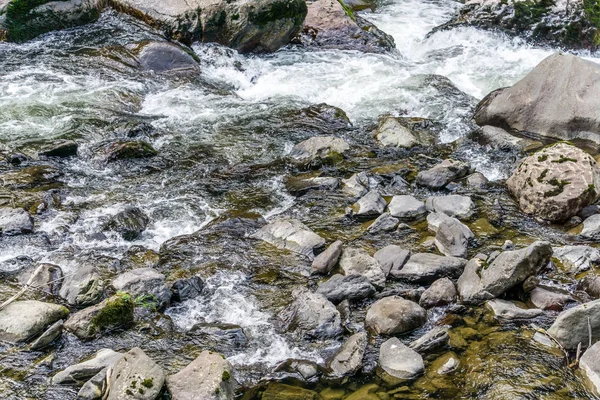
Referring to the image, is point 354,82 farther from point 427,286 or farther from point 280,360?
point 280,360

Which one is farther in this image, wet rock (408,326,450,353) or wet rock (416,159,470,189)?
wet rock (416,159,470,189)

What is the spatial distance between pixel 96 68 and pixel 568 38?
35.0ft

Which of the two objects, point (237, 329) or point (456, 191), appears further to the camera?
point (456, 191)

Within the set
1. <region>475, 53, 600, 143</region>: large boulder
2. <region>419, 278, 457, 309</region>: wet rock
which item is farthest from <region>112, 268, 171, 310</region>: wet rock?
<region>475, 53, 600, 143</region>: large boulder

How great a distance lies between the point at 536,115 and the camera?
9750 mm

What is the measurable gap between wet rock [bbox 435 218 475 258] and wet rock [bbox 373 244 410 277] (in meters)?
0.49

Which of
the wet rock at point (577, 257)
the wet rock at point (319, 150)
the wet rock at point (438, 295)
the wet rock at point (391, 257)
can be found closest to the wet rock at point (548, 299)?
the wet rock at point (577, 257)

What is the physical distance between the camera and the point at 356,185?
8.39 metres

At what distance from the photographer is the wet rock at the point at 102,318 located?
219 inches

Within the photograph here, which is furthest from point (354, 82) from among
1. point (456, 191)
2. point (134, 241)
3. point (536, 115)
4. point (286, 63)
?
point (134, 241)

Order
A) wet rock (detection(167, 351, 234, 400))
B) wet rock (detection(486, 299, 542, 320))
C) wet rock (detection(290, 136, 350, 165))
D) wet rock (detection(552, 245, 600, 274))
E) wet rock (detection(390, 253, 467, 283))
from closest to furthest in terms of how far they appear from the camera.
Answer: wet rock (detection(167, 351, 234, 400))
wet rock (detection(486, 299, 542, 320))
wet rock (detection(390, 253, 467, 283))
wet rock (detection(552, 245, 600, 274))
wet rock (detection(290, 136, 350, 165))

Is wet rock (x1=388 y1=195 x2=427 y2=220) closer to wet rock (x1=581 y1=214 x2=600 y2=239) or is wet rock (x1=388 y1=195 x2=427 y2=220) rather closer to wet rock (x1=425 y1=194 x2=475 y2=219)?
wet rock (x1=425 y1=194 x2=475 y2=219)

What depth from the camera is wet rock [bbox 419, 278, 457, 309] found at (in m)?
5.95

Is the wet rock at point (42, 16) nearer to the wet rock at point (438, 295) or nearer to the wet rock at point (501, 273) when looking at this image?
the wet rock at point (438, 295)
